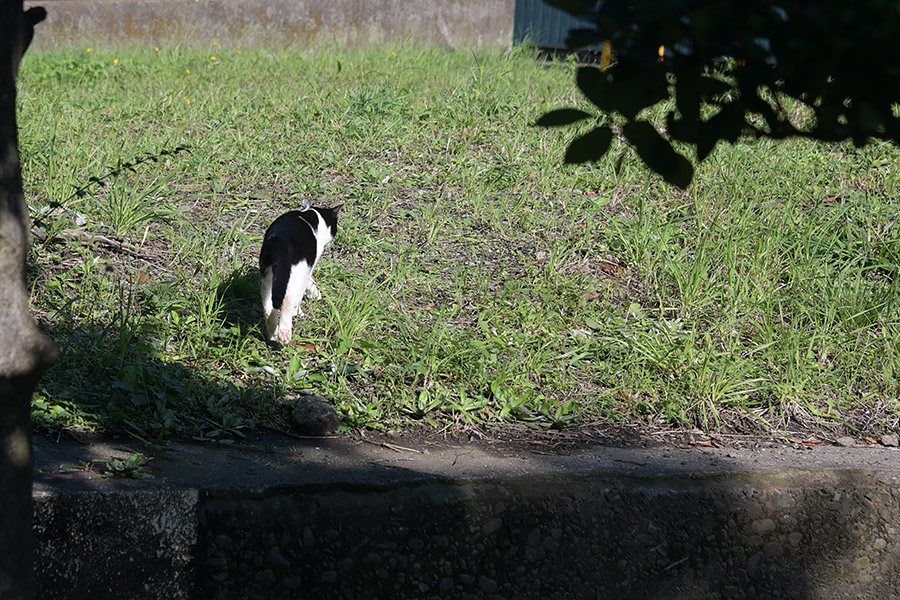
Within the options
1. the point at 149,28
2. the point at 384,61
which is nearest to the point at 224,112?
the point at 384,61

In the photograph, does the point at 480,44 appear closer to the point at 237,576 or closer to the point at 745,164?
the point at 745,164

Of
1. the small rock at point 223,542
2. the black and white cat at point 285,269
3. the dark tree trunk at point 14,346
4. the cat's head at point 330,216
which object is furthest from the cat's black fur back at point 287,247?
the dark tree trunk at point 14,346

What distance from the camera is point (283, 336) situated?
375 cm

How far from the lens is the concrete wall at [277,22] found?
8688 mm

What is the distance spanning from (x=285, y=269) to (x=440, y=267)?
123cm

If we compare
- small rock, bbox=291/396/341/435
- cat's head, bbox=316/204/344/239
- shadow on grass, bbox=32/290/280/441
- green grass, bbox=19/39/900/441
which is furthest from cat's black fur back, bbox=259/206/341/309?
small rock, bbox=291/396/341/435

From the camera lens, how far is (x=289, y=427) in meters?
3.23

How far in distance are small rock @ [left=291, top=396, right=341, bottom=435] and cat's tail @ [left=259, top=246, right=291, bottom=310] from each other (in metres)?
0.55

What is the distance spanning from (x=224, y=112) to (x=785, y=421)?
458 cm

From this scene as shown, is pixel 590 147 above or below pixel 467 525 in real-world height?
above

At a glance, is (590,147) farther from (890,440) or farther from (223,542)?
(890,440)

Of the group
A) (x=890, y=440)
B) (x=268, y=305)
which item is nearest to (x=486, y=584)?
(x=268, y=305)

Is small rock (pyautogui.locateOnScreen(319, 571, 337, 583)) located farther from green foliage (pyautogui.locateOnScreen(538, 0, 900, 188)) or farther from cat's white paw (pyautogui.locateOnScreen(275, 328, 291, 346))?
green foliage (pyautogui.locateOnScreen(538, 0, 900, 188))

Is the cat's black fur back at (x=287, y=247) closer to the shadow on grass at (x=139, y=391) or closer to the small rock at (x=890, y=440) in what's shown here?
the shadow on grass at (x=139, y=391)
